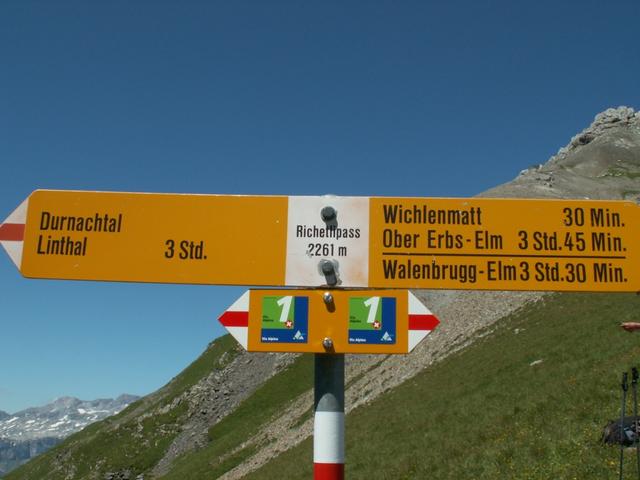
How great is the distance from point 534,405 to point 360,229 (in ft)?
48.9

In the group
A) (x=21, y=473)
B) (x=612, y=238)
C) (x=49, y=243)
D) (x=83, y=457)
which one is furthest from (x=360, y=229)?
(x=21, y=473)

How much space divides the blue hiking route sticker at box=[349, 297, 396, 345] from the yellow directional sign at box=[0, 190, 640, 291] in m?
0.17

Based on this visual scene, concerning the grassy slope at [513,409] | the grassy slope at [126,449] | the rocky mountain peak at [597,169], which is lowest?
the grassy slope at [126,449]

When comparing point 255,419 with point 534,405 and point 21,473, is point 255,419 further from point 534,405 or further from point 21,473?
point 21,473

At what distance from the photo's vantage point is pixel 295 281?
14.6ft

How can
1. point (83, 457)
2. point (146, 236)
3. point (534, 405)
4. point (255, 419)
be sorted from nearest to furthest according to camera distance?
point (146, 236) < point (534, 405) < point (255, 419) < point (83, 457)

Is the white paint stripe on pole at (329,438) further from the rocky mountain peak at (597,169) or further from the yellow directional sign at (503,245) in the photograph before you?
the rocky mountain peak at (597,169)

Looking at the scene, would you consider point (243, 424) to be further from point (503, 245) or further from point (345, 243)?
point (503, 245)

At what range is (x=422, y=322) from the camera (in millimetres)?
4375

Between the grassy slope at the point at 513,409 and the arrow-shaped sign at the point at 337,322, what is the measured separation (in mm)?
7983

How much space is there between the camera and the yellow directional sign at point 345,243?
14.8 feet

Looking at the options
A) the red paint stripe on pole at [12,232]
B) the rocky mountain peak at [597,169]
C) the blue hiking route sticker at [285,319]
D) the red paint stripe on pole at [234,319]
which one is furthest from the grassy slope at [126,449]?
the blue hiking route sticker at [285,319]

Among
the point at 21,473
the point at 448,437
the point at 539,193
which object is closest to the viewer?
the point at 448,437

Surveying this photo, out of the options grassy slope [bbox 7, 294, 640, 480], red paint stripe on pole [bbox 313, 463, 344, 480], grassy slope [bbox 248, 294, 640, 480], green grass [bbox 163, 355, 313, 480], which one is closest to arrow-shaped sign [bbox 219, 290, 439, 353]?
red paint stripe on pole [bbox 313, 463, 344, 480]
